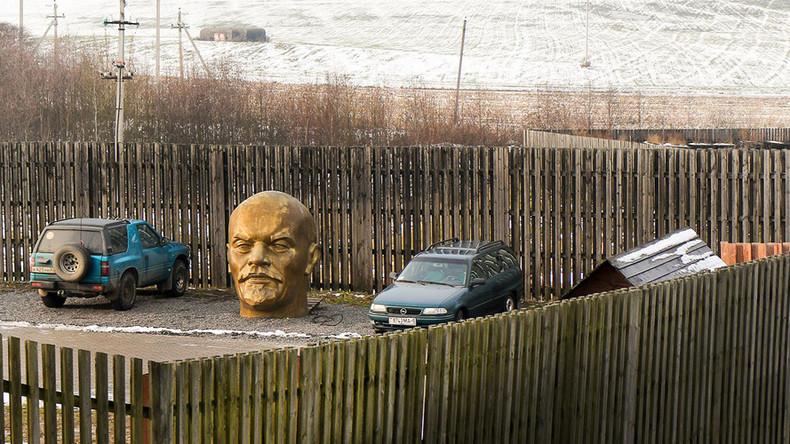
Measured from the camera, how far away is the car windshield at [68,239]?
18.2 m

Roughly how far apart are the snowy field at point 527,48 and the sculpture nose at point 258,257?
274ft

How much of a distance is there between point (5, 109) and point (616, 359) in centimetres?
5544

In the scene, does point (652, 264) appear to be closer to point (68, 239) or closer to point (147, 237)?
point (147, 237)

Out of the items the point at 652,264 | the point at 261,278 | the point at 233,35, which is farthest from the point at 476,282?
the point at 233,35

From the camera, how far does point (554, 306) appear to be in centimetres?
820

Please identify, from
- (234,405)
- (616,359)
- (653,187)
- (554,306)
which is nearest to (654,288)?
(616,359)

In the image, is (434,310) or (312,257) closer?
(434,310)

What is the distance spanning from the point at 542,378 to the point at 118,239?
467 inches

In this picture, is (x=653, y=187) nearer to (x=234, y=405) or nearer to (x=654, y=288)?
(x=654, y=288)

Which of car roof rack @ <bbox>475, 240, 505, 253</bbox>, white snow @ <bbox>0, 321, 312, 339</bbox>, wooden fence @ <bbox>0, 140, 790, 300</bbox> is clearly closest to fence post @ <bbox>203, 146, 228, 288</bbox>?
wooden fence @ <bbox>0, 140, 790, 300</bbox>

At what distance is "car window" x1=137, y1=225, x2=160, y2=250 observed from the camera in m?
19.4

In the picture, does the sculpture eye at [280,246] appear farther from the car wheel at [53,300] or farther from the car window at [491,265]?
the car wheel at [53,300]

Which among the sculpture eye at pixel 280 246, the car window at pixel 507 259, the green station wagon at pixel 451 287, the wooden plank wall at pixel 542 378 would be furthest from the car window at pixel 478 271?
the wooden plank wall at pixel 542 378

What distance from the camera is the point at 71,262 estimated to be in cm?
1795
